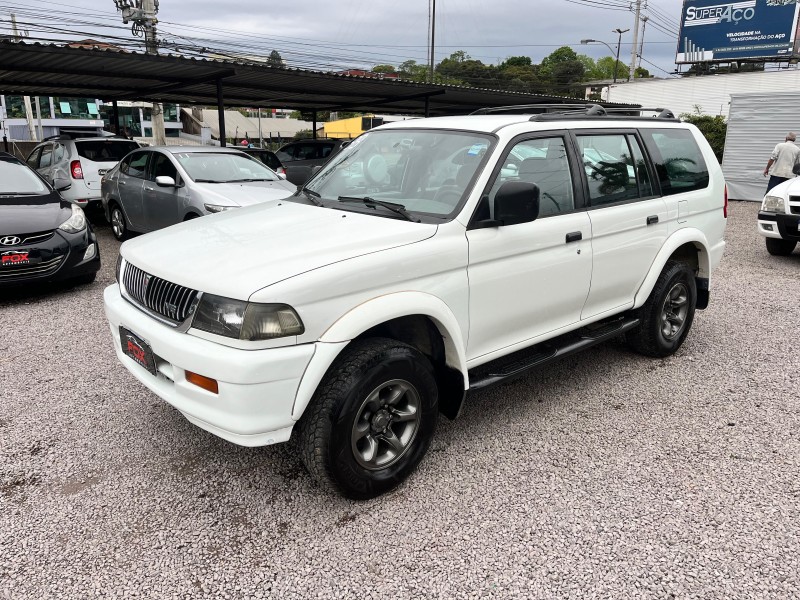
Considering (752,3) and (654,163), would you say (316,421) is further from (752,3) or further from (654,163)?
(752,3)

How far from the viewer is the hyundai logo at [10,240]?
5953 mm

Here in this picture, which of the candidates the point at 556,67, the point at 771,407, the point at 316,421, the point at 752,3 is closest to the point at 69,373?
the point at 316,421

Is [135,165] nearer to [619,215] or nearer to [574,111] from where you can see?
[574,111]

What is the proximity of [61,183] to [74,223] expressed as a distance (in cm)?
480

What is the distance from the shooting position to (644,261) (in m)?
4.39

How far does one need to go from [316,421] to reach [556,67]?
95.2m

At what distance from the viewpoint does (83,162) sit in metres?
11.0

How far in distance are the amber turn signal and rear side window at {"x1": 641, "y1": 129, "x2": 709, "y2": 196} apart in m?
3.66

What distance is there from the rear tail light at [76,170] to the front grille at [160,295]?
9.12 meters

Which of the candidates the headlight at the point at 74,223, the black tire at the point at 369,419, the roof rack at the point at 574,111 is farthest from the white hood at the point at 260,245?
the headlight at the point at 74,223

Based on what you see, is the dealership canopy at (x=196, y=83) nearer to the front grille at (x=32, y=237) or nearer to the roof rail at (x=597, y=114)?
the front grille at (x=32, y=237)

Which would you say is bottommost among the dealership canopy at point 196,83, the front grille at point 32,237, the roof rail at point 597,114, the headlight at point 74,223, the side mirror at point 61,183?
the front grille at point 32,237

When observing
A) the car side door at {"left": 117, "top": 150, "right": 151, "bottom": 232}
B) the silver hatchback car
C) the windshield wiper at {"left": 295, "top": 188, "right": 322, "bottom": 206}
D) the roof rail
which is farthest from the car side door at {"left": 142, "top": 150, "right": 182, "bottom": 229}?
the roof rail

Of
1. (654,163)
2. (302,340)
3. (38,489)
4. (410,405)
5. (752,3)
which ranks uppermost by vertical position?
(752,3)
